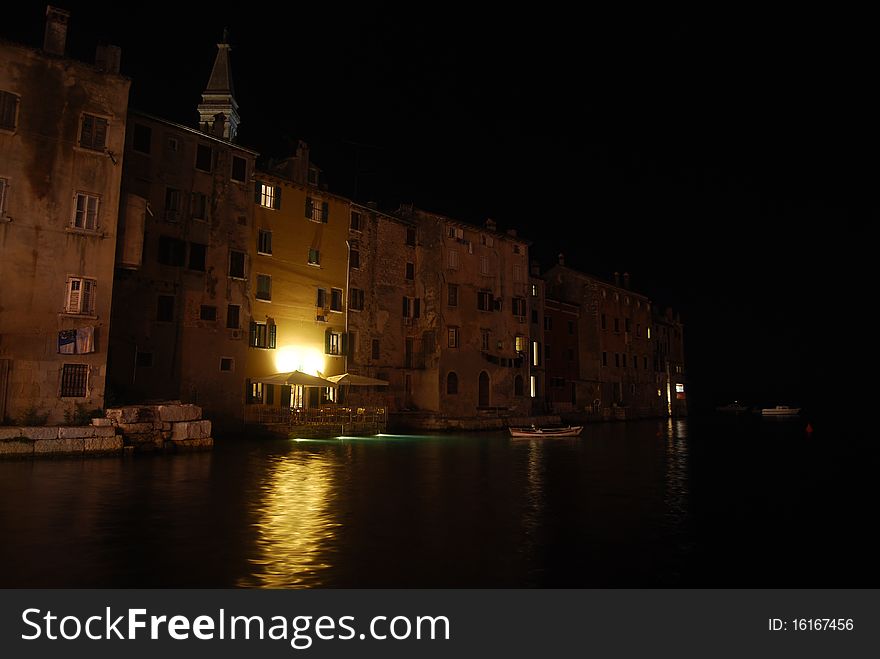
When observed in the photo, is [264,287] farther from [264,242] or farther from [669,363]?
[669,363]

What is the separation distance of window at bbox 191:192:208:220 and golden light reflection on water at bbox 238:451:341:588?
64.1 ft

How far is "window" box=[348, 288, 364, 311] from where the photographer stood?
45.0 meters

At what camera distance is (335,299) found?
4356cm

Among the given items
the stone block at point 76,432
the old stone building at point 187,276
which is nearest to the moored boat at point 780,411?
the old stone building at point 187,276

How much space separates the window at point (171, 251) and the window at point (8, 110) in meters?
9.40

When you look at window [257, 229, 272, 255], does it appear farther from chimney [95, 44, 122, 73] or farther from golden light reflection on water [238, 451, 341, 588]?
golden light reflection on water [238, 451, 341, 588]

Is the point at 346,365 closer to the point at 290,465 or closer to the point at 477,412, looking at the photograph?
the point at 477,412

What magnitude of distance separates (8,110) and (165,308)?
1163cm

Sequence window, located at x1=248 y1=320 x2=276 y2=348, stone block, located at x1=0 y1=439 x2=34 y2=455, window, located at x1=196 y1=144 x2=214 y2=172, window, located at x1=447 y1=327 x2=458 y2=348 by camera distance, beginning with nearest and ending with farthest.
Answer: stone block, located at x1=0 y1=439 x2=34 y2=455, window, located at x1=196 y1=144 x2=214 y2=172, window, located at x1=248 y1=320 x2=276 y2=348, window, located at x1=447 y1=327 x2=458 y2=348

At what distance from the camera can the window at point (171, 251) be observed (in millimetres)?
33906

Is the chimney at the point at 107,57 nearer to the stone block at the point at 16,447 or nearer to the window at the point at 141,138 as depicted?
the window at the point at 141,138

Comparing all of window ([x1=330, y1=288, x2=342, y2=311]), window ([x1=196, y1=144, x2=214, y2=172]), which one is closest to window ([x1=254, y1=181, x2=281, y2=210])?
window ([x1=196, y1=144, x2=214, y2=172])

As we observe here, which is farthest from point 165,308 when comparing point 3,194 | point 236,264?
point 3,194

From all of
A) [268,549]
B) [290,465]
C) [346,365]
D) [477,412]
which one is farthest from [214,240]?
[268,549]
